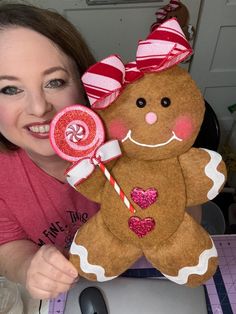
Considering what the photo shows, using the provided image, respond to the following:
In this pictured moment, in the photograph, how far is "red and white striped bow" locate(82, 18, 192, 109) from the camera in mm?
351

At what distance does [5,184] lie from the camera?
71cm

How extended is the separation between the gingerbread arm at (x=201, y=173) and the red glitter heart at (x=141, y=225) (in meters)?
0.06

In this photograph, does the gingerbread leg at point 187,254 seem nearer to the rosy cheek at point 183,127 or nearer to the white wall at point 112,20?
the rosy cheek at point 183,127

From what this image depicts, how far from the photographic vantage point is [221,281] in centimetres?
69

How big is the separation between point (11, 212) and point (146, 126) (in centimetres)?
49

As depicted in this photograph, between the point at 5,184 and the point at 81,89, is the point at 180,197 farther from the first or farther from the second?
the point at 5,184

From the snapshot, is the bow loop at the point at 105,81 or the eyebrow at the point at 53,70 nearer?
the bow loop at the point at 105,81

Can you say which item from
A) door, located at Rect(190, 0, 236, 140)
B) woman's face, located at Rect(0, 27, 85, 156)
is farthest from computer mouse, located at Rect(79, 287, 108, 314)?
door, located at Rect(190, 0, 236, 140)

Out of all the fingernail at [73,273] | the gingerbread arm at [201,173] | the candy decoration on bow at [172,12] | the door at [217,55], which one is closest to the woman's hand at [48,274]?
the fingernail at [73,273]

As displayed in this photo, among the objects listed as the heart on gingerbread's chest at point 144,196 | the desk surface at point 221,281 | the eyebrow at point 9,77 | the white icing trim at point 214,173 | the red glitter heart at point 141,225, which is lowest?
the desk surface at point 221,281

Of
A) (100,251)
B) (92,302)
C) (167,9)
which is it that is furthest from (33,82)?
(167,9)

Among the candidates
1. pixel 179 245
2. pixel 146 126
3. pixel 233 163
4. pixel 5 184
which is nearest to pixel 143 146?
pixel 146 126

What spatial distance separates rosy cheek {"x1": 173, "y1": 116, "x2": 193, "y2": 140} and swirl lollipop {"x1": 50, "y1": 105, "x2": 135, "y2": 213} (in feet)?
0.23

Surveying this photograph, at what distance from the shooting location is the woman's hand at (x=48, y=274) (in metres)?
0.47
